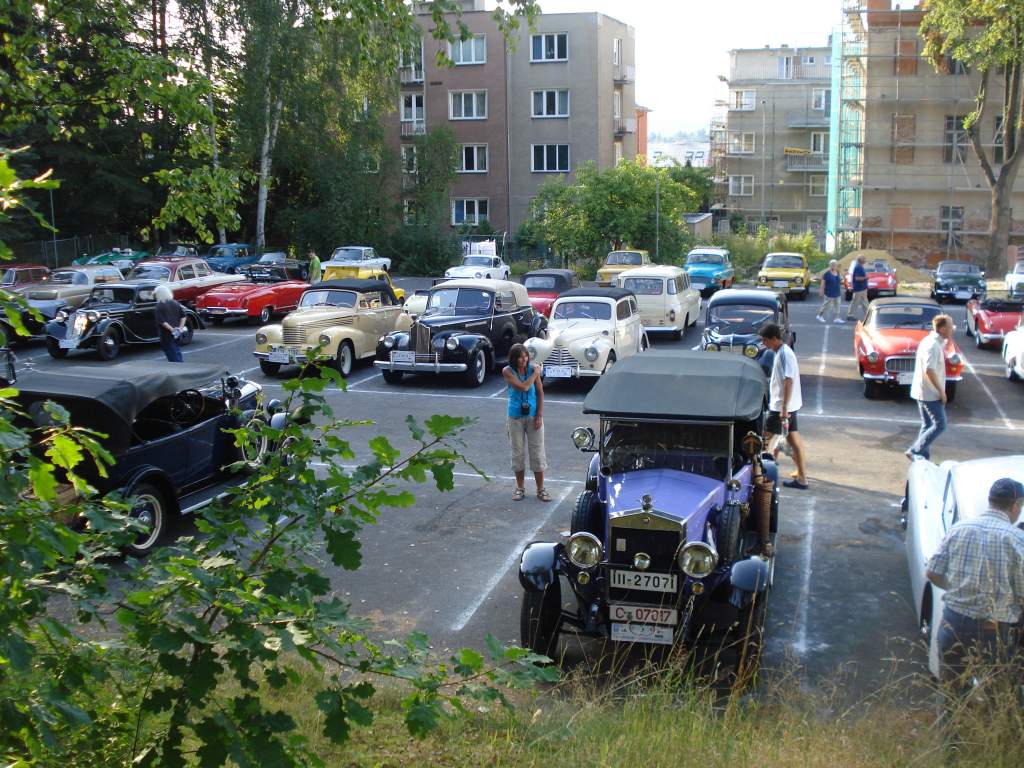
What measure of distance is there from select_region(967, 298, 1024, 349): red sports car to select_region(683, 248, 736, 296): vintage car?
10.6 m

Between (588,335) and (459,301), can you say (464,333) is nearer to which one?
(459,301)

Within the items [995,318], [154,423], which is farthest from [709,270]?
[154,423]

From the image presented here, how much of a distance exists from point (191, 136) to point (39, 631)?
7505mm

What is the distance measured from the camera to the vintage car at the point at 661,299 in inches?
933

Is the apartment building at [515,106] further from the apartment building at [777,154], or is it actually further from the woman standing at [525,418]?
the woman standing at [525,418]

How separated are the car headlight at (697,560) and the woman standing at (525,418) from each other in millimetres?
4450

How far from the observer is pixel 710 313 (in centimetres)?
1975

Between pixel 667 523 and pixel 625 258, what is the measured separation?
86.6ft

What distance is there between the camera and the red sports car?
21.6 m

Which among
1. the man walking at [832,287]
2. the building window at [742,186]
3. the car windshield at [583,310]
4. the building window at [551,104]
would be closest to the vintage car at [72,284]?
the car windshield at [583,310]

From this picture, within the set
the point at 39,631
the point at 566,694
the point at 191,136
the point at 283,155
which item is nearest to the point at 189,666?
the point at 39,631

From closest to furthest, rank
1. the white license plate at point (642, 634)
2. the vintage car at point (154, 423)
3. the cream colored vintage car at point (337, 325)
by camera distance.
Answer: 1. the white license plate at point (642, 634)
2. the vintage car at point (154, 423)
3. the cream colored vintage car at point (337, 325)

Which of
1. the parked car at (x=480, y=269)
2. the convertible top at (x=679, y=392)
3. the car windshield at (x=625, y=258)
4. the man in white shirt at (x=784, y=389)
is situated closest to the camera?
the convertible top at (x=679, y=392)

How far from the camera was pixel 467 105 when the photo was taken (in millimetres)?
50031
